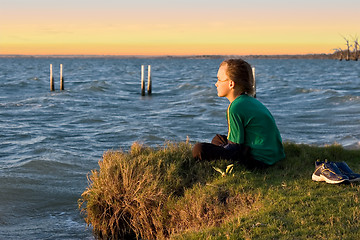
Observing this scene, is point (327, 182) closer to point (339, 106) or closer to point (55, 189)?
point (55, 189)

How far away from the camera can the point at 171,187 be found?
23.1 ft

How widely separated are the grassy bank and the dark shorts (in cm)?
11

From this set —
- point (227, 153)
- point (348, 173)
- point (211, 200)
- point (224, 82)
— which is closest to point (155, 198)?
point (211, 200)

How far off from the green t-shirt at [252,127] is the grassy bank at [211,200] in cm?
38

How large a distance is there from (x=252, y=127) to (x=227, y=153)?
555 mm

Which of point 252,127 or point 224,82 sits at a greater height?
point 224,82

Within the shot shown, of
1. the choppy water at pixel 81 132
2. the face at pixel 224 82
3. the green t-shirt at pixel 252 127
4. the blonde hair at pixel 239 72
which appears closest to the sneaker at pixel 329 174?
the green t-shirt at pixel 252 127

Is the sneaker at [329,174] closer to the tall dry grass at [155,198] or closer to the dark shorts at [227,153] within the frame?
the dark shorts at [227,153]

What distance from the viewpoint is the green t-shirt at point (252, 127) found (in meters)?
6.97

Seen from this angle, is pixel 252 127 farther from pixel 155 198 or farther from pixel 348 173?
pixel 155 198

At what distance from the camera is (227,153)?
719 cm

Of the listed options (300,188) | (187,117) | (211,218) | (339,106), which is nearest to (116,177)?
(211,218)

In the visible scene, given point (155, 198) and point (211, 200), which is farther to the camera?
point (155, 198)

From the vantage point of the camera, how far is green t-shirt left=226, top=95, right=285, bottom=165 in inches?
275
